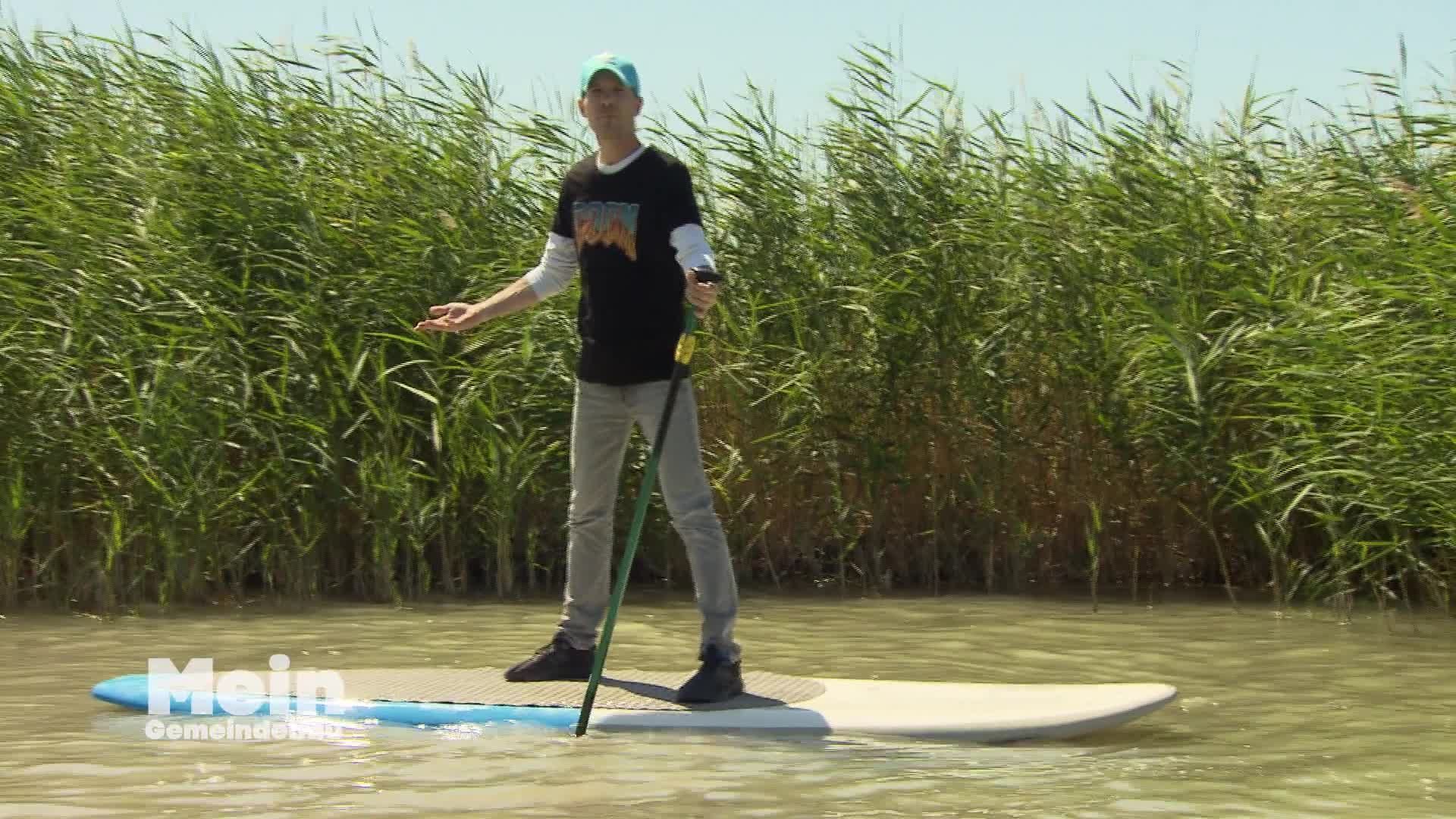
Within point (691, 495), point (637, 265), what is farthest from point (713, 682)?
point (637, 265)

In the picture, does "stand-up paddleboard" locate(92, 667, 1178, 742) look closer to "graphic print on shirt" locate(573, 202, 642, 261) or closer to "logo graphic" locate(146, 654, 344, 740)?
"logo graphic" locate(146, 654, 344, 740)

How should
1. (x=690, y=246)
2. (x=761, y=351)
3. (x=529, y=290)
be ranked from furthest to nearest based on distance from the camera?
(x=761, y=351) → (x=529, y=290) → (x=690, y=246)

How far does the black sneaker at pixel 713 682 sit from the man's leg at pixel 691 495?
0.08 m

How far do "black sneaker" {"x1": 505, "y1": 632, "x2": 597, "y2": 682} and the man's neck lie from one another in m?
1.36

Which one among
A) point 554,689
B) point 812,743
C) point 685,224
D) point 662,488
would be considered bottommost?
point 812,743

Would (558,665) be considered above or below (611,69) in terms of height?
below

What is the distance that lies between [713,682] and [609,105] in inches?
61.1

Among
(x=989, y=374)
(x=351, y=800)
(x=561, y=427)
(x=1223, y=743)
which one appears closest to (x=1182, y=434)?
(x=989, y=374)

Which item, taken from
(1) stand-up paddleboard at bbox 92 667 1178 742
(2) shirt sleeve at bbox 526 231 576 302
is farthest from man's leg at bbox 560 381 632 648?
(2) shirt sleeve at bbox 526 231 576 302

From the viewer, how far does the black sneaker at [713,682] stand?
16.1 ft

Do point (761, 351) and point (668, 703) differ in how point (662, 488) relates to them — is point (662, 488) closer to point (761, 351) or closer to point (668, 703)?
point (668, 703)

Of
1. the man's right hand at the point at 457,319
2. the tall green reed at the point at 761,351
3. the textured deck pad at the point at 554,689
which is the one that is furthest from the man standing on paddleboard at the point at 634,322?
the tall green reed at the point at 761,351

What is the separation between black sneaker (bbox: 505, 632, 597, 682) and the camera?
5.17 meters

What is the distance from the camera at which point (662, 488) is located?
4.90 m
